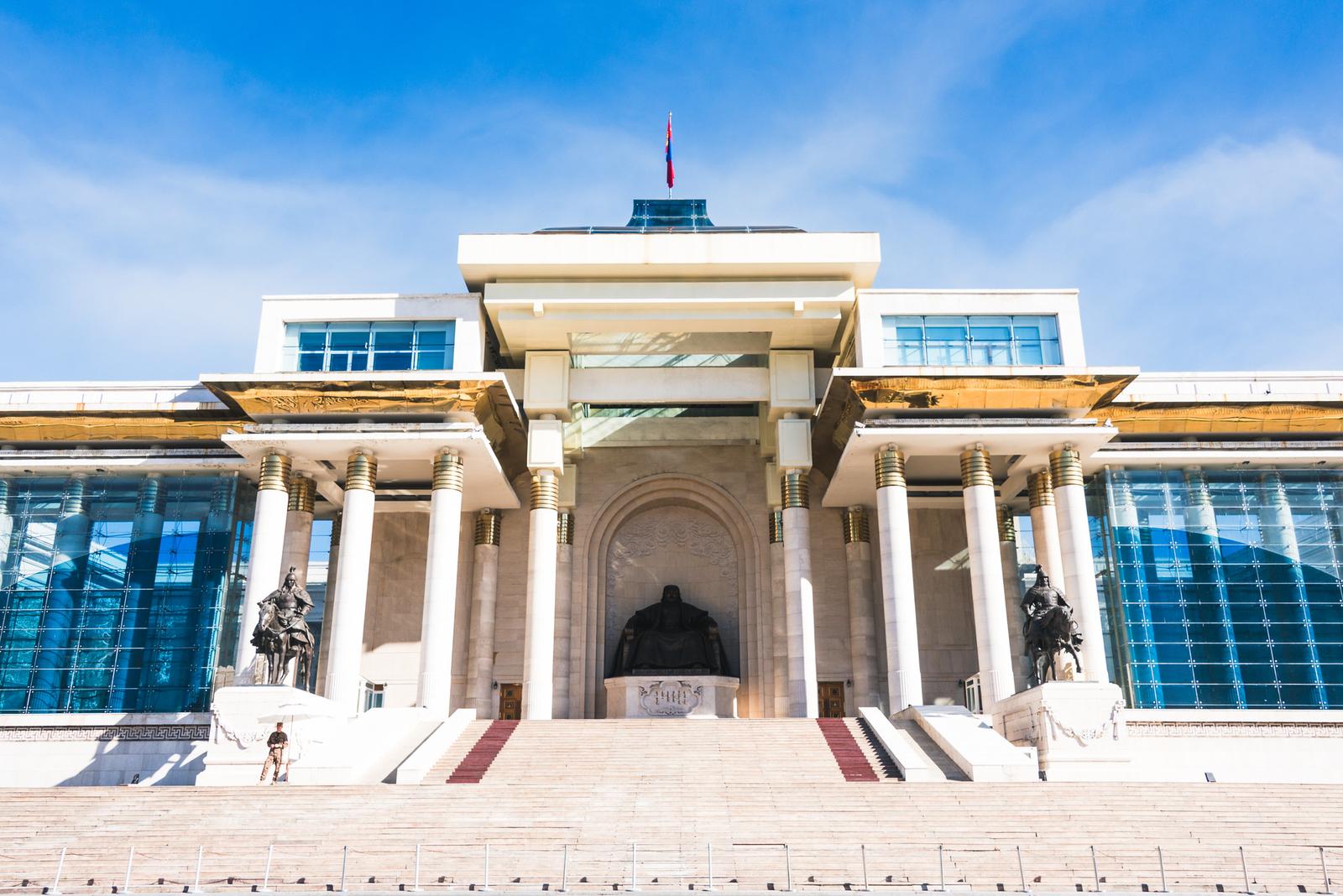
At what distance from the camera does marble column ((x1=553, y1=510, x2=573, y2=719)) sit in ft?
104

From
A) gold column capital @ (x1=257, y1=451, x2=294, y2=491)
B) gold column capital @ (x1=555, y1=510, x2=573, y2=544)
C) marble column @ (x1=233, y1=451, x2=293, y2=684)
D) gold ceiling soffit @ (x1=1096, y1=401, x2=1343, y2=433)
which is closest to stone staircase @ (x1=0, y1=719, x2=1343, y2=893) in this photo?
marble column @ (x1=233, y1=451, x2=293, y2=684)

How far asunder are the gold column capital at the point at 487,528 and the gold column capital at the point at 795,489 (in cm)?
884

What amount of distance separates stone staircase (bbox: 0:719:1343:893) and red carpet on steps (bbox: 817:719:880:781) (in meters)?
0.57

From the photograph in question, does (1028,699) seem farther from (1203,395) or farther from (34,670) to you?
(34,670)

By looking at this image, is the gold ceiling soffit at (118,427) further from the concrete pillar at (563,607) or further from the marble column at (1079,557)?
the marble column at (1079,557)

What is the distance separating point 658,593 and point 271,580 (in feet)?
41.2

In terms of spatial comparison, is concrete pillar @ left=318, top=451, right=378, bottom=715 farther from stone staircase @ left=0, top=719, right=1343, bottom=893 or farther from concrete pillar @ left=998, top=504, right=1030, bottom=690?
concrete pillar @ left=998, top=504, right=1030, bottom=690

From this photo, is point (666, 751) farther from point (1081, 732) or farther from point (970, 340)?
point (970, 340)

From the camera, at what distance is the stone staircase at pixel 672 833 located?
46.3 ft

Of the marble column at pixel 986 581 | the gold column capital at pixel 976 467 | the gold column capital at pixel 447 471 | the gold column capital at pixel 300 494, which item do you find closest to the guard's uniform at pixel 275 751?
the gold column capital at pixel 447 471

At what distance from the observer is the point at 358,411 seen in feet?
90.2

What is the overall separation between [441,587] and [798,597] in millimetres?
9266

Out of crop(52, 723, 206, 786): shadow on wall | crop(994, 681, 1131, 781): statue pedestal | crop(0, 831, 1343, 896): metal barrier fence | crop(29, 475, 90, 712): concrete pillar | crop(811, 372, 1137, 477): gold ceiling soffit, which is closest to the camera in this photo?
crop(0, 831, 1343, 896): metal barrier fence

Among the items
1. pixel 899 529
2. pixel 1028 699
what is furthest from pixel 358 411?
pixel 1028 699
